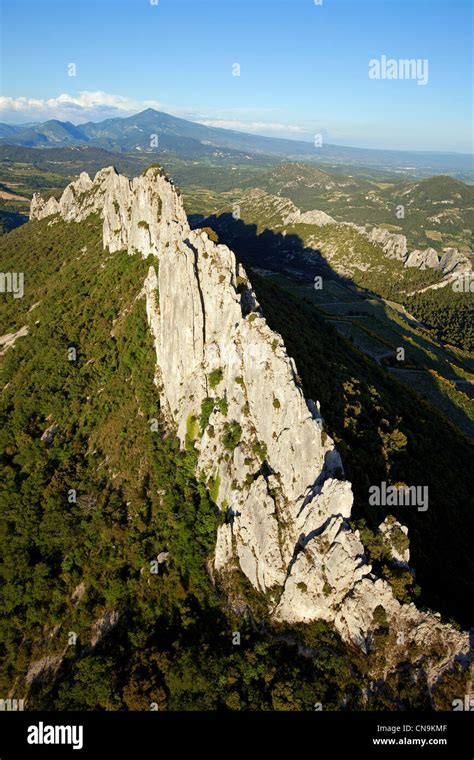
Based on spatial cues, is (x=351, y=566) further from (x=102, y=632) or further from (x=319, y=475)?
(x=102, y=632)

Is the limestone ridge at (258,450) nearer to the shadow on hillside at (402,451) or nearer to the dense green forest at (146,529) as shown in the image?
the dense green forest at (146,529)

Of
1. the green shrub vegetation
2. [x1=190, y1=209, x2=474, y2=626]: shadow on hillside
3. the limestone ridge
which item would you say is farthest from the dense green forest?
the green shrub vegetation

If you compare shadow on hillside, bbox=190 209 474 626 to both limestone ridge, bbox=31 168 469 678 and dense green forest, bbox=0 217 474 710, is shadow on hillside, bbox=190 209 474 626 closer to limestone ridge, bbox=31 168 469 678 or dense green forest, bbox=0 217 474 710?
dense green forest, bbox=0 217 474 710

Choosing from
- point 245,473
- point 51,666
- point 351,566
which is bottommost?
point 51,666

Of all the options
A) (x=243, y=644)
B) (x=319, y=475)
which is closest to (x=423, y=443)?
(x=319, y=475)

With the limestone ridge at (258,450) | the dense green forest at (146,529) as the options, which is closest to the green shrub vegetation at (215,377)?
the limestone ridge at (258,450)

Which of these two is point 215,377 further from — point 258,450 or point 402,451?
point 402,451
